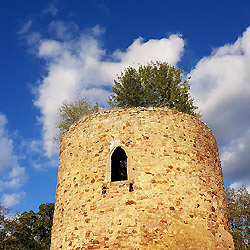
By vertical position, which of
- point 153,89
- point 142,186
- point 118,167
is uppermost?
point 153,89

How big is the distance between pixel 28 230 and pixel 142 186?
1651 centimetres

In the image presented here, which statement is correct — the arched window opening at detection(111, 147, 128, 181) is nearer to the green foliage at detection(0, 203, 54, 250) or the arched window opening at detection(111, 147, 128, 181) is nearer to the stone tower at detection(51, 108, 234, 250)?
the stone tower at detection(51, 108, 234, 250)

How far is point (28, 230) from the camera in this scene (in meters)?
21.1

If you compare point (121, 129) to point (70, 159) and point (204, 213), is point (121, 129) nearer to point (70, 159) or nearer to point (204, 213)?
point (70, 159)

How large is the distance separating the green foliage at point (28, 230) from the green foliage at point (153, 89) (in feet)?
38.7

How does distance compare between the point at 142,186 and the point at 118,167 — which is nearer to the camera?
the point at 142,186

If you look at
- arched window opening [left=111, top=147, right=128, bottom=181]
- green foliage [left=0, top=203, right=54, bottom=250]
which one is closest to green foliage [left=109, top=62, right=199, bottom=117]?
arched window opening [left=111, top=147, right=128, bottom=181]

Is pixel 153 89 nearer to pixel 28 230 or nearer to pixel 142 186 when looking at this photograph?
pixel 142 186

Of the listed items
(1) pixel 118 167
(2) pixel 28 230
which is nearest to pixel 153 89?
(1) pixel 118 167

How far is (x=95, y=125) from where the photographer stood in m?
8.97

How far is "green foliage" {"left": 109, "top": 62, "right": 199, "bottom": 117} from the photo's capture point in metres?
14.0

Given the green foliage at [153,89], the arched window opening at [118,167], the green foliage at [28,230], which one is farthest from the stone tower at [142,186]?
the green foliage at [28,230]

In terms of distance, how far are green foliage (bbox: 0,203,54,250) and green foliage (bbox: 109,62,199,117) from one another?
38.7 ft

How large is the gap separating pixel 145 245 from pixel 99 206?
154 cm
